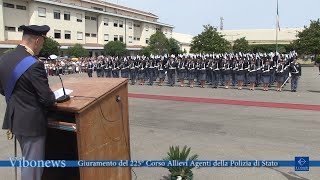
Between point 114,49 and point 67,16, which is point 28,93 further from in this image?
point 67,16

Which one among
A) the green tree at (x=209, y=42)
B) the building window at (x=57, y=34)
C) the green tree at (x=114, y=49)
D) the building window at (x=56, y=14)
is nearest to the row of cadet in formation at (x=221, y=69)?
the green tree at (x=209, y=42)

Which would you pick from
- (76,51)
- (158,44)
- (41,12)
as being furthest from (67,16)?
(158,44)

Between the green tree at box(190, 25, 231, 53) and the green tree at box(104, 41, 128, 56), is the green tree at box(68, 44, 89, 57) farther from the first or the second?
the green tree at box(190, 25, 231, 53)

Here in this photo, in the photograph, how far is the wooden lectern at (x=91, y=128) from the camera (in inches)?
123

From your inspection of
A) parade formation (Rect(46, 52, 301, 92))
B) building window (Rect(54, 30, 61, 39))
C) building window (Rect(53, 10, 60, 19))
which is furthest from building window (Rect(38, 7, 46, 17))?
parade formation (Rect(46, 52, 301, 92))

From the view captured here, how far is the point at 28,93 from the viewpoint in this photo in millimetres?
3061

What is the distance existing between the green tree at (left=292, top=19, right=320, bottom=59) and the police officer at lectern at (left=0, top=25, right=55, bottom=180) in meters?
41.9

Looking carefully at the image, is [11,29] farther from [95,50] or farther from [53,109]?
[53,109]

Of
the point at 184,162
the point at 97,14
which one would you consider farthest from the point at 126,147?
the point at 97,14

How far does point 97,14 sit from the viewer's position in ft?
200

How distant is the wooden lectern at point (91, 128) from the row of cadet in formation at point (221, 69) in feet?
44.4

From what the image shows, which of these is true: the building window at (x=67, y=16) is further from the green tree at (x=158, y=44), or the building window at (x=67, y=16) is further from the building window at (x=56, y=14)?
the green tree at (x=158, y=44)

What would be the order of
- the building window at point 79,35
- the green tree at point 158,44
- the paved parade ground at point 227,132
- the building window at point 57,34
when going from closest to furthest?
the paved parade ground at point 227,132
the building window at point 57,34
the building window at point 79,35
the green tree at point 158,44

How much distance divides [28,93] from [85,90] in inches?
24.7
